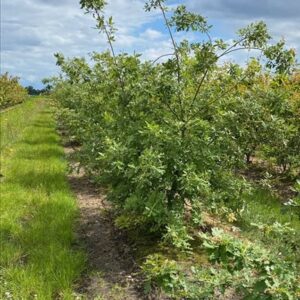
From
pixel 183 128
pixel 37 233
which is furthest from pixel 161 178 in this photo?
pixel 37 233

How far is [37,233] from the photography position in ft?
20.2

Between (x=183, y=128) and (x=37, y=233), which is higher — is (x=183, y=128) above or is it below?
above

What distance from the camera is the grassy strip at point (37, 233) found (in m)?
4.66

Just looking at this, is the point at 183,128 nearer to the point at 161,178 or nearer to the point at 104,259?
the point at 161,178

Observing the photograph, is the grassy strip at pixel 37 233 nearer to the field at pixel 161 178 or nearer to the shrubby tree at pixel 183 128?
the field at pixel 161 178

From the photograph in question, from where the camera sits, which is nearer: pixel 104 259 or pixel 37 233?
pixel 104 259

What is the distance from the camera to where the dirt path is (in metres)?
4.63

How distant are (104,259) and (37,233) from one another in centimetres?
115

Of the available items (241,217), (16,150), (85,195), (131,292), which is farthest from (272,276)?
(16,150)

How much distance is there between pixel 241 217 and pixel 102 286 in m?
2.23

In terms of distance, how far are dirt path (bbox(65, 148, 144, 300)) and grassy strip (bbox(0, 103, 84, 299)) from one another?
167mm

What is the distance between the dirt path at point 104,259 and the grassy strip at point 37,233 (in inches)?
6.6

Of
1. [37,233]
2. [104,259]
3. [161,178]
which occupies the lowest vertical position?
[104,259]

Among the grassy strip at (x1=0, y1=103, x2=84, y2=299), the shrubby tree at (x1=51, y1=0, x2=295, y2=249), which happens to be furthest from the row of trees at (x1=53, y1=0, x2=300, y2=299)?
the grassy strip at (x1=0, y1=103, x2=84, y2=299)
